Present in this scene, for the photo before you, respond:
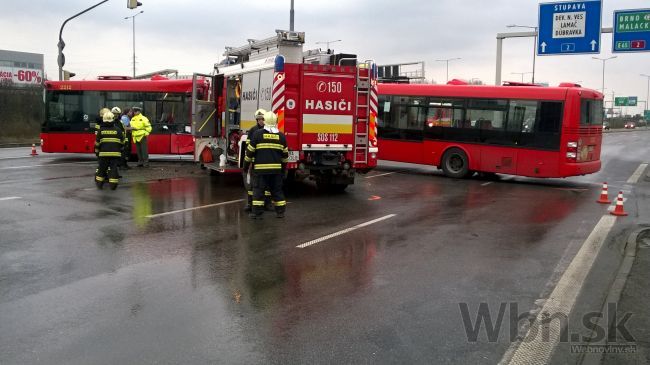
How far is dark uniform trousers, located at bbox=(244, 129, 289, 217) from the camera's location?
30.4ft

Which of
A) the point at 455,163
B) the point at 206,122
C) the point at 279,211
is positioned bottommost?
the point at 279,211

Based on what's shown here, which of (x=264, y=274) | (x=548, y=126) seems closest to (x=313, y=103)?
(x=264, y=274)

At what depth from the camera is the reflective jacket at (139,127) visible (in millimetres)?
17062

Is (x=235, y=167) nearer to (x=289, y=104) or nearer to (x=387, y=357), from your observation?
(x=289, y=104)

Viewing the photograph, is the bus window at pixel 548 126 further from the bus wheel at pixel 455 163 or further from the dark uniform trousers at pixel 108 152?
the dark uniform trousers at pixel 108 152

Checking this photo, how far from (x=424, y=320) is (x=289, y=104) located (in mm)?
7313

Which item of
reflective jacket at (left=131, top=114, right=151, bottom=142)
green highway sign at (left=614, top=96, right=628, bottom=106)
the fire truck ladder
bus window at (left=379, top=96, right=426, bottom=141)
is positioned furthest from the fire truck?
green highway sign at (left=614, top=96, right=628, bottom=106)

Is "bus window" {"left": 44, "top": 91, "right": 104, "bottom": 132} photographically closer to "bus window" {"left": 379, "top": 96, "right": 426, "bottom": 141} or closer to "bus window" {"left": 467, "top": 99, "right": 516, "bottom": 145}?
"bus window" {"left": 379, "top": 96, "right": 426, "bottom": 141}

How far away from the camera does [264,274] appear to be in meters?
6.20

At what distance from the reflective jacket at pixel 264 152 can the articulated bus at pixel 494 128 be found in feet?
27.9

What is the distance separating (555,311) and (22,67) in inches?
2046

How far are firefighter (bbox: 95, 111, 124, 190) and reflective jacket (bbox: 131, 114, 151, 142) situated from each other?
4289 mm

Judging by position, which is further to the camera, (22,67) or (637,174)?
(22,67)

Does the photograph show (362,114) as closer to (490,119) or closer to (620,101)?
(490,119)
